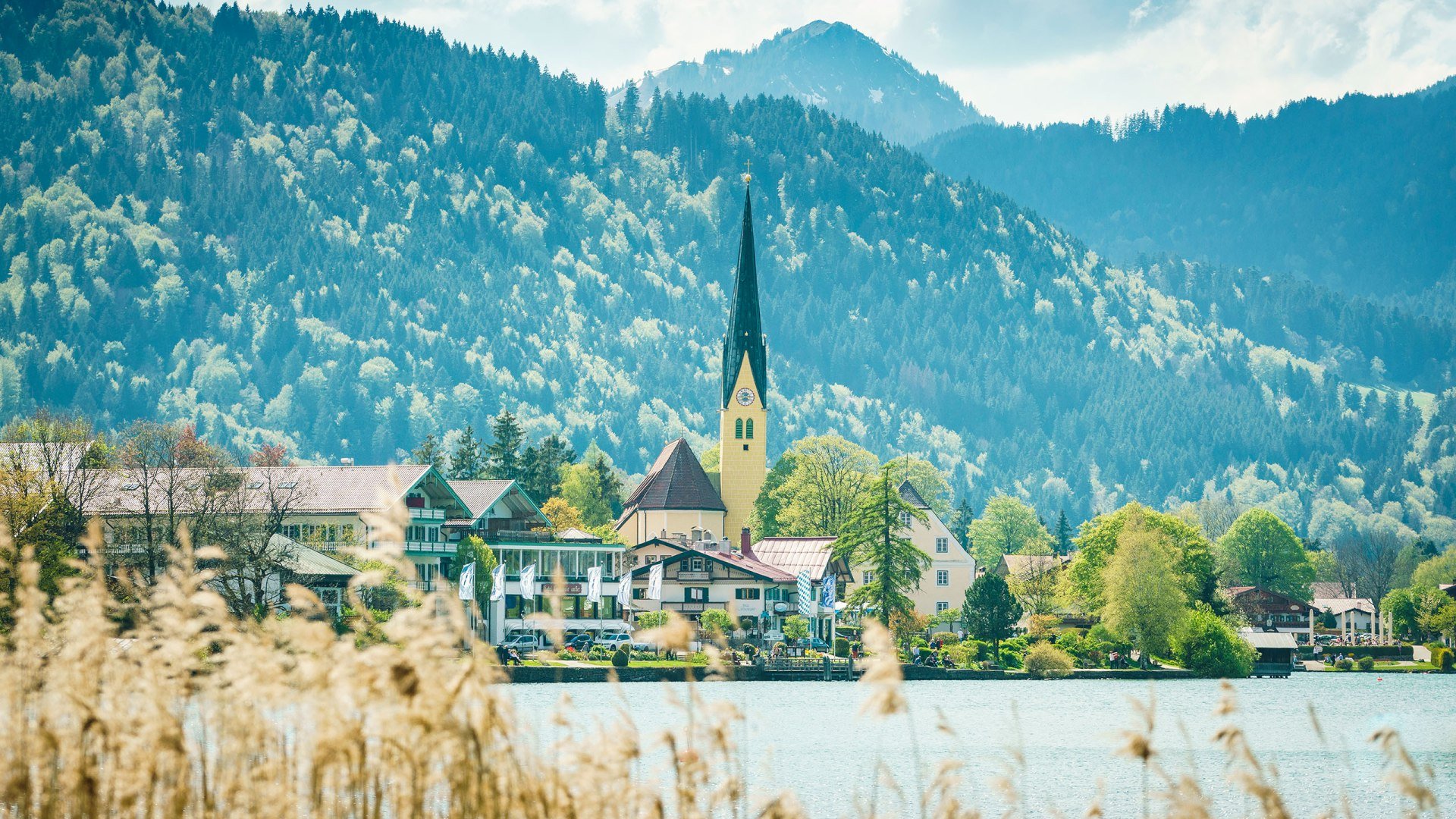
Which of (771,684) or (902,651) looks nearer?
(771,684)

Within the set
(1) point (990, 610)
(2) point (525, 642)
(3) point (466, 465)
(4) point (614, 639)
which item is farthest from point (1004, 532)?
(2) point (525, 642)

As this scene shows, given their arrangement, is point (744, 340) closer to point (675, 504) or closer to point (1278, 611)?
point (675, 504)

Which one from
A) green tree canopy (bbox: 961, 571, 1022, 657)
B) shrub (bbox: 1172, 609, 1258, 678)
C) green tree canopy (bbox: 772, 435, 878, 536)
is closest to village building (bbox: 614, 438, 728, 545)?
green tree canopy (bbox: 772, 435, 878, 536)

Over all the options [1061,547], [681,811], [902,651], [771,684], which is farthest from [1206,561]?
[1061,547]

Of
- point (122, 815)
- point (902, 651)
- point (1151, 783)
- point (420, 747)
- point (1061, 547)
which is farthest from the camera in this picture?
point (1061, 547)

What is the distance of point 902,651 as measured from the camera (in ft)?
248

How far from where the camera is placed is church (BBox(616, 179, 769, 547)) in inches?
4505

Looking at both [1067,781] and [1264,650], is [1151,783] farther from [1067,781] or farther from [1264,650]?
[1264,650]

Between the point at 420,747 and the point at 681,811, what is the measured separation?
217 cm

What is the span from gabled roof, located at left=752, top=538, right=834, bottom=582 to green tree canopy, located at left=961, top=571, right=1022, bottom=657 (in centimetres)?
1066

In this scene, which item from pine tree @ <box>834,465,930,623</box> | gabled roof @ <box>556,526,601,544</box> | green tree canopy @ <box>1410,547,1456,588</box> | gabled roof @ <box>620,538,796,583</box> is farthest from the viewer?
green tree canopy @ <box>1410,547,1456,588</box>

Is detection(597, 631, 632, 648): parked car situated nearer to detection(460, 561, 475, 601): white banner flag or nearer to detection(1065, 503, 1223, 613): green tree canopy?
detection(460, 561, 475, 601): white banner flag

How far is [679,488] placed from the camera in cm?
11531

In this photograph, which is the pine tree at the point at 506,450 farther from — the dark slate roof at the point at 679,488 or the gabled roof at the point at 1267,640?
the gabled roof at the point at 1267,640
